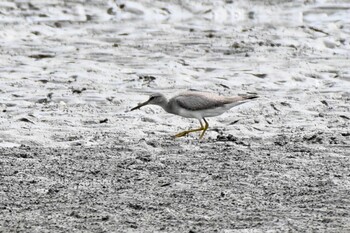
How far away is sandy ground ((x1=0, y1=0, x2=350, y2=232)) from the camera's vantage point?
7445mm

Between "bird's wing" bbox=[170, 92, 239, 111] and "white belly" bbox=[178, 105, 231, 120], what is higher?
"bird's wing" bbox=[170, 92, 239, 111]

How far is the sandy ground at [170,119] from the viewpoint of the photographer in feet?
24.4

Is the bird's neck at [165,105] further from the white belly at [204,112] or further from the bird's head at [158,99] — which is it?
the white belly at [204,112]

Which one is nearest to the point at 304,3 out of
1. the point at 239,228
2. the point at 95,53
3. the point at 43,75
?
the point at 95,53

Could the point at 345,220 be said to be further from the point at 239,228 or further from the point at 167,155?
the point at 167,155

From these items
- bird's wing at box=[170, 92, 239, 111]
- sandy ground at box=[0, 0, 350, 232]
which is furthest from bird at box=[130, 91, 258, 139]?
sandy ground at box=[0, 0, 350, 232]

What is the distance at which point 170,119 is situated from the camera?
36.0 feet

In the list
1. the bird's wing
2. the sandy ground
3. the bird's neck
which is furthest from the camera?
the bird's neck

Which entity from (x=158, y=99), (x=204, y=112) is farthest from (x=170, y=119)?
(x=204, y=112)

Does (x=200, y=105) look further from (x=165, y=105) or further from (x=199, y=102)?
(x=165, y=105)

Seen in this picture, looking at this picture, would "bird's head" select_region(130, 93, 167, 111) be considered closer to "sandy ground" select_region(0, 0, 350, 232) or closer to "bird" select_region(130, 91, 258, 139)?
"bird" select_region(130, 91, 258, 139)

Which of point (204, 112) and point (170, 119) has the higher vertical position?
point (204, 112)

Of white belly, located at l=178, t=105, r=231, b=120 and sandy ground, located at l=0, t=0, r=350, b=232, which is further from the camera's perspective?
white belly, located at l=178, t=105, r=231, b=120

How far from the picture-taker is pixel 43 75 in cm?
1285
